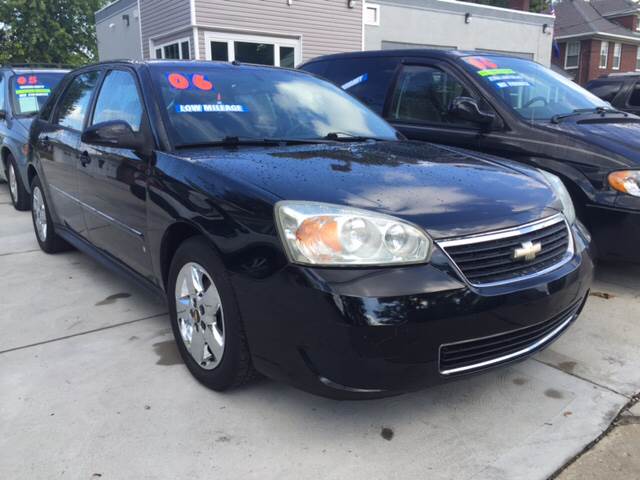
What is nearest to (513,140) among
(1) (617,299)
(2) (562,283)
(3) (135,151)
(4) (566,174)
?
(4) (566,174)

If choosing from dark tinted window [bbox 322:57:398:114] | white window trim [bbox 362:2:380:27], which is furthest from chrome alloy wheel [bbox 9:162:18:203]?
white window trim [bbox 362:2:380:27]

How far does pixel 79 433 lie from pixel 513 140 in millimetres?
3524

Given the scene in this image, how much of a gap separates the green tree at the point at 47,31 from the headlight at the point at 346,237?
24520 millimetres

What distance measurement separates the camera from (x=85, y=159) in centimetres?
385

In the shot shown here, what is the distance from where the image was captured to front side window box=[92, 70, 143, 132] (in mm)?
3318

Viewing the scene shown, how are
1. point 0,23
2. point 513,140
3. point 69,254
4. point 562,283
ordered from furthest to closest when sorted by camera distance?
point 0,23
point 69,254
point 513,140
point 562,283

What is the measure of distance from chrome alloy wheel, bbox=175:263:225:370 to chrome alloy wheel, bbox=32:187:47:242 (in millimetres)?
2805

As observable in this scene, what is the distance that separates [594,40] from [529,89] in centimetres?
3296

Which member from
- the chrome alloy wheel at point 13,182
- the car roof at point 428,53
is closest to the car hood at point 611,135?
the car roof at point 428,53

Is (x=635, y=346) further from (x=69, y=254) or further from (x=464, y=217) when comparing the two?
(x=69, y=254)

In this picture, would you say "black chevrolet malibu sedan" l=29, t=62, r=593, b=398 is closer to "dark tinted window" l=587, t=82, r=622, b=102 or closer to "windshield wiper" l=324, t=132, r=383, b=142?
"windshield wiper" l=324, t=132, r=383, b=142

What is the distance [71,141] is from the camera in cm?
414

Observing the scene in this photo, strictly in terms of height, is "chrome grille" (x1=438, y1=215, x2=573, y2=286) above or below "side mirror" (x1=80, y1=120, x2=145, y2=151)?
below

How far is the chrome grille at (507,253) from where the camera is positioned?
2.25 metres
